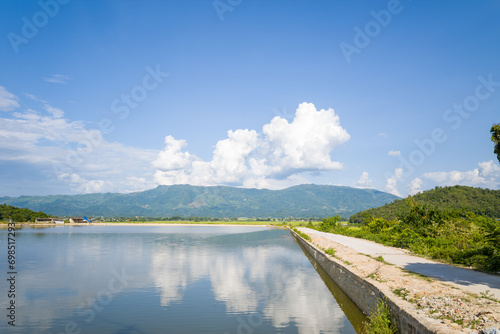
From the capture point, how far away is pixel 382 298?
30.2ft

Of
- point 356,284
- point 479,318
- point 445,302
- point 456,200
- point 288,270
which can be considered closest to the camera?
point 479,318

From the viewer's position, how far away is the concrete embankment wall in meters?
6.51

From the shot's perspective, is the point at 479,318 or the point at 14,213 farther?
the point at 14,213

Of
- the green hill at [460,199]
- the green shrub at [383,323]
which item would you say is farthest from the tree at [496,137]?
the green hill at [460,199]

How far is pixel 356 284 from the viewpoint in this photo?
41.0 ft

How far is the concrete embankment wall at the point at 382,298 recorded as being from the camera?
6506 mm

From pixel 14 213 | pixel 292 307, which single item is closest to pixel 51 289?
pixel 292 307

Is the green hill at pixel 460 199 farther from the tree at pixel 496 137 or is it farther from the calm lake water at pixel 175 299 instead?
the tree at pixel 496 137

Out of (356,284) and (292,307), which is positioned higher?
(356,284)

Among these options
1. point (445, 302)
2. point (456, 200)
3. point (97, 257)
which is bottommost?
point (97, 257)

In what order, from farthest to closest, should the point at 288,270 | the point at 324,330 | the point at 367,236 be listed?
the point at 367,236 → the point at 288,270 → the point at 324,330

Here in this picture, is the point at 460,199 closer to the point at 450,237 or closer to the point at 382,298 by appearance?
the point at 450,237

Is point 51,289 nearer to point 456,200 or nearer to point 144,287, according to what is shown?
point 144,287

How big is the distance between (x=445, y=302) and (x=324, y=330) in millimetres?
3868
